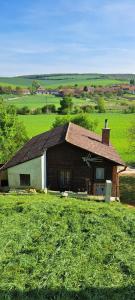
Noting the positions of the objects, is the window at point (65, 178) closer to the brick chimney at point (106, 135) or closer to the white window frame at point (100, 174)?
the white window frame at point (100, 174)

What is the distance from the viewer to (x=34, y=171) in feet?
76.7

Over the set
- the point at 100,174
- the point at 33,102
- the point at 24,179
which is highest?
the point at 33,102

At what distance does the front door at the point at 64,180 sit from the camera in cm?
2358

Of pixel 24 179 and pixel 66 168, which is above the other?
pixel 66 168

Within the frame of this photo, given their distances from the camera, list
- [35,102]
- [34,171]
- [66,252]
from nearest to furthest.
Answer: [66,252] → [34,171] → [35,102]

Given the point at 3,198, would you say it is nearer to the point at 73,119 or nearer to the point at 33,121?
the point at 73,119

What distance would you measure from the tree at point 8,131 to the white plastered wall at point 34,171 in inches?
293

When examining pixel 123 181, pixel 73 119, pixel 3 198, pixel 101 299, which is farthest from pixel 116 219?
pixel 73 119

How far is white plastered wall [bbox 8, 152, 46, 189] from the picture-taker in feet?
75.9

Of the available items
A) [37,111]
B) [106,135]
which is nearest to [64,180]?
[106,135]

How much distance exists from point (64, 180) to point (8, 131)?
10221 millimetres

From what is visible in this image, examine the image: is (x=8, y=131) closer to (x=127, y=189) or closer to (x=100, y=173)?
(x=100, y=173)

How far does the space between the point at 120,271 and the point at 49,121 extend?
202 feet

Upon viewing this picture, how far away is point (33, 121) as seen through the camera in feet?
238
